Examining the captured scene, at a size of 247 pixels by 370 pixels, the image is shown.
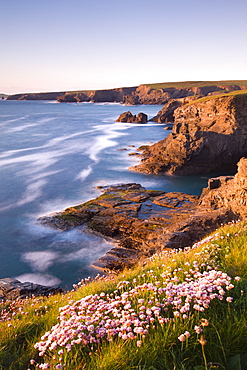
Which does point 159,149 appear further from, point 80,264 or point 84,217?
point 80,264

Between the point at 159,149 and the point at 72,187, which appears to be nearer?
the point at 72,187

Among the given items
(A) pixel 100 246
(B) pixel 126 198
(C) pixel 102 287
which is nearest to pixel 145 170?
(B) pixel 126 198

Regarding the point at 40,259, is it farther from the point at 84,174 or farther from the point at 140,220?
the point at 84,174

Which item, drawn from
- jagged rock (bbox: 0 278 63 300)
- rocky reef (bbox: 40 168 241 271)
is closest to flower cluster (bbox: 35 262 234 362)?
jagged rock (bbox: 0 278 63 300)

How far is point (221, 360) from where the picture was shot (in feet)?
12.1

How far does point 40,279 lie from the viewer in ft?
57.5

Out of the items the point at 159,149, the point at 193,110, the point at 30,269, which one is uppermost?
the point at 193,110

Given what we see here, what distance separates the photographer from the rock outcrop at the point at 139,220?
673 inches

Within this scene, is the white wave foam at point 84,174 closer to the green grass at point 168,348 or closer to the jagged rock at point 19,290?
the jagged rock at point 19,290

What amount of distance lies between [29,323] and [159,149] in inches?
1822

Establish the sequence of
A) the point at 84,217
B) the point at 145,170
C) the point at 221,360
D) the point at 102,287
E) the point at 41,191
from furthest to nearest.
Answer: the point at 145,170 → the point at 41,191 → the point at 84,217 → the point at 102,287 → the point at 221,360

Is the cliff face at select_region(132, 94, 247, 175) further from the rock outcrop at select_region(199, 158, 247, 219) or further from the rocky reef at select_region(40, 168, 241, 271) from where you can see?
the rock outcrop at select_region(199, 158, 247, 219)

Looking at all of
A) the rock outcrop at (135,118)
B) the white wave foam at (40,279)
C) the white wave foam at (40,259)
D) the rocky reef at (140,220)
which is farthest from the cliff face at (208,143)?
the rock outcrop at (135,118)

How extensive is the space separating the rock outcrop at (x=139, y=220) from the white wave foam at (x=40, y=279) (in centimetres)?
267
